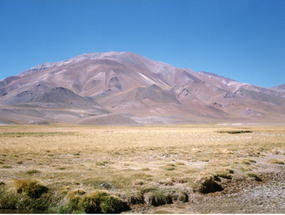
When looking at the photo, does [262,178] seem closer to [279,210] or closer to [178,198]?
[279,210]

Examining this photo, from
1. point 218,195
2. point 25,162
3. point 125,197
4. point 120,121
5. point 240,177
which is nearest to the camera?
point 125,197

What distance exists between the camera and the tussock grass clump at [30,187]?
11714 mm

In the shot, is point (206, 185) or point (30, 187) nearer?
point (30, 187)

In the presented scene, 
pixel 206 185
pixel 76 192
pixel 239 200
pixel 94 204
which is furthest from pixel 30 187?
pixel 239 200

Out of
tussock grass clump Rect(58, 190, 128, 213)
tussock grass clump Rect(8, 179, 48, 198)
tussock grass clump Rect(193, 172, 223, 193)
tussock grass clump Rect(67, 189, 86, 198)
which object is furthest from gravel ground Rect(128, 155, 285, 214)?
tussock grass clump Rect(8, 179, 48, 198)

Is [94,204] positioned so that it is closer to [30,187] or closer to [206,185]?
[30,187]

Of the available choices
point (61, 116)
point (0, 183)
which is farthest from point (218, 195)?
point (61, 116)

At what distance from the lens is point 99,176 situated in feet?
48.4

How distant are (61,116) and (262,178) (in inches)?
5746

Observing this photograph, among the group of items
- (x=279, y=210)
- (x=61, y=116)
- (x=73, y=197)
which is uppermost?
(x=61, y=116)

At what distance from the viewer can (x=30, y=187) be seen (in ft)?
39.0

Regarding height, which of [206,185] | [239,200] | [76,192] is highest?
[76,192]

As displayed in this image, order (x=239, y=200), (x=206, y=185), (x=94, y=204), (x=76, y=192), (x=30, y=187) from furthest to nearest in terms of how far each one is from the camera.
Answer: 1. (x=206, y=185)
2. (x=239, y=200)
3. (x=30, y=187)
4. (x=76, y=192)
5. (x=94, y=204)

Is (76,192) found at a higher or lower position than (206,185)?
higher
